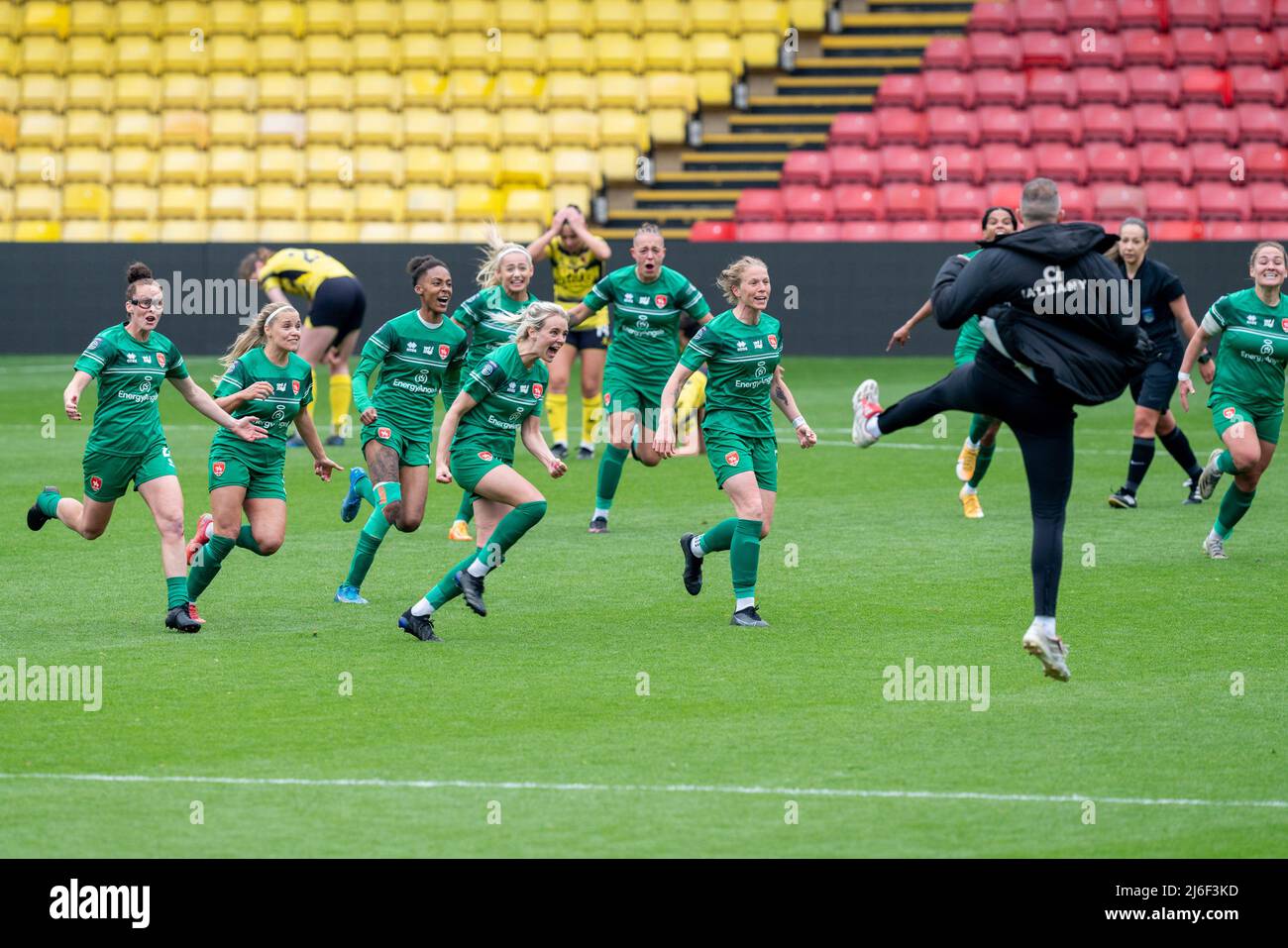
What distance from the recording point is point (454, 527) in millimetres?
12617

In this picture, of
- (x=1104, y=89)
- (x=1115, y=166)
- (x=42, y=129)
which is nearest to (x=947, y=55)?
(x=1104, y=89)

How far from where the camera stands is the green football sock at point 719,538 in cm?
990

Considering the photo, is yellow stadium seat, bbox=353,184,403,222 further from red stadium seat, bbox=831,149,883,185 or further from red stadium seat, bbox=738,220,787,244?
red stadium seat, bbox=831,149,883,185

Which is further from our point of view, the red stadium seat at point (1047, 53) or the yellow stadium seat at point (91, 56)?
the yellow stadium seat at point (91, 56)

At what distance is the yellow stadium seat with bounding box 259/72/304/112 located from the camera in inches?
1120

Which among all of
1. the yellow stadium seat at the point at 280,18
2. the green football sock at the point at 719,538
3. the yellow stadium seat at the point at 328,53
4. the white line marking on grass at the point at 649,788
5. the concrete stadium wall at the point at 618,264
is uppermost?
the yellow stadium seat at the point at 280,18

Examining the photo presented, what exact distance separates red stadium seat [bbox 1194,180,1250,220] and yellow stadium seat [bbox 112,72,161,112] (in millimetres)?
16084

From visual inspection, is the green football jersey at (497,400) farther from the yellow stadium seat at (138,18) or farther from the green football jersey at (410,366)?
the yellow stadium seat at (138,18)

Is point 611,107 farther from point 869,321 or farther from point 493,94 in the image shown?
point 869,321

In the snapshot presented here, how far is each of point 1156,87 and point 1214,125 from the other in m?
1.09

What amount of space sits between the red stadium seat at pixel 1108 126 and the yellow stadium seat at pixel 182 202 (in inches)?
527

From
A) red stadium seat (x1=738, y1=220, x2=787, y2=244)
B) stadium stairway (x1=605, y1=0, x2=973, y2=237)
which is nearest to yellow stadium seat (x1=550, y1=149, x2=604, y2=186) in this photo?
stadium stairway (x1=605, y1=0, x2=973, y2=237)

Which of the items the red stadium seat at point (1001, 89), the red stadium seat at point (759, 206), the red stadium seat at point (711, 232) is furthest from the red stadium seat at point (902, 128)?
the red stadium seat at point (711, 232)

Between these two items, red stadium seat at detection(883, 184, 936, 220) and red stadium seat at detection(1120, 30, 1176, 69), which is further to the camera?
red stadium seat at detection(1120, 30, 1176, 69)
